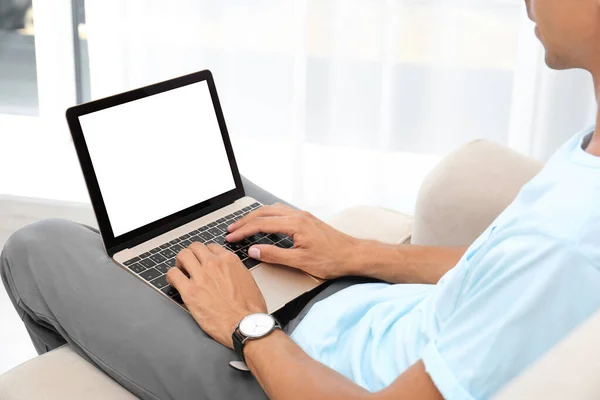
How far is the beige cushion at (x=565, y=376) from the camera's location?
22.4 inches

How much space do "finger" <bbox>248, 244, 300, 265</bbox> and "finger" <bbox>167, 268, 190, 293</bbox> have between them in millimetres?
139

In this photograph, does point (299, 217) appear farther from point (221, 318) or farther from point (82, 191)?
point (82, 191)

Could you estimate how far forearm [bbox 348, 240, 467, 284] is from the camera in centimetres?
125

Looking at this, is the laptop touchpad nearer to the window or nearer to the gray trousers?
the gray trousers

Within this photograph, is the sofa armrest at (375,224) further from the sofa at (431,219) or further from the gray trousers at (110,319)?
the gray trousers at (110,319)

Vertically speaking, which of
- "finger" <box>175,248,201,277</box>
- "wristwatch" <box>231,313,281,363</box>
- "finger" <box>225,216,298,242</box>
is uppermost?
"finger" <box>225,216,298,242</box>

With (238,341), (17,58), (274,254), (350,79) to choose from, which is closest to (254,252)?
(274,254)

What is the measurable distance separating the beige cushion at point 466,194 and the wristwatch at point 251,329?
0.51 metres

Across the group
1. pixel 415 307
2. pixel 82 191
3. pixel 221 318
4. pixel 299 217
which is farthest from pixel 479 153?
pixel 82 191

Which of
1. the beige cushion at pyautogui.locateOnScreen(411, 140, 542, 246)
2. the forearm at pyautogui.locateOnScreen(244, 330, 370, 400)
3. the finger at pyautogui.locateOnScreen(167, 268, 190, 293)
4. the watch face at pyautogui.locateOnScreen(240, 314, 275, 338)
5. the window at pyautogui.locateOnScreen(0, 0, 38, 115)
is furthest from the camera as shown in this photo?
the window at pyautogui.locateOnScreen(0, 0, 38, 115)

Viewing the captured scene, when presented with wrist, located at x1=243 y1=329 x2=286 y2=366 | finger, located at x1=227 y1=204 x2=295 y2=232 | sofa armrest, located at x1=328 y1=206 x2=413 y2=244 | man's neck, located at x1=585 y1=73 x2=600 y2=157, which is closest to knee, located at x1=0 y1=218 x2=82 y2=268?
finger, located at x1=227 y1=204 x2=295 y2=232

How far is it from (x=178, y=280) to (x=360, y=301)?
0.26 metres

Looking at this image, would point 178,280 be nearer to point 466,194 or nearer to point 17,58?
point 466,194

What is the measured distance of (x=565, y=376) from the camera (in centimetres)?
58
